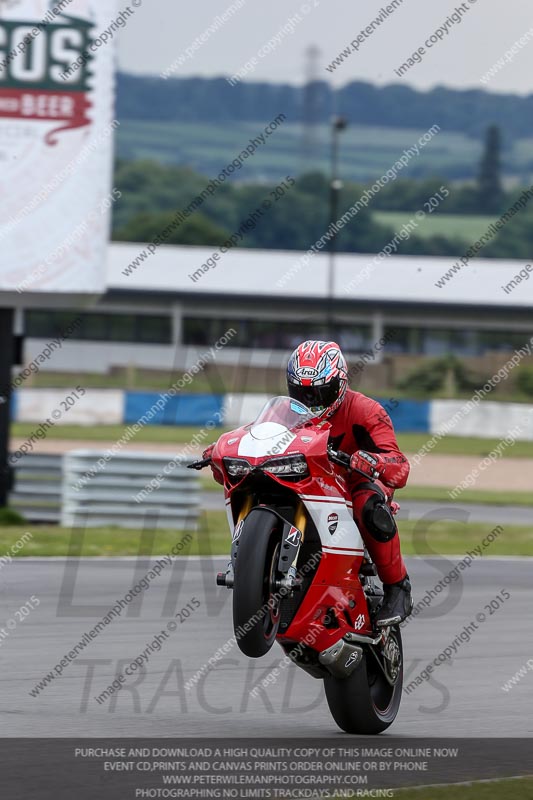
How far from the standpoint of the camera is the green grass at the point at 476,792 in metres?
5.12

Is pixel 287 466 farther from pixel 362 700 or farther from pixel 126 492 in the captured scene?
pixel 126 492

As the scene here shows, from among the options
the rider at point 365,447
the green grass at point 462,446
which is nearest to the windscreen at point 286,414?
the rider at point 365,447

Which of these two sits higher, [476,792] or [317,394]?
[317,394]

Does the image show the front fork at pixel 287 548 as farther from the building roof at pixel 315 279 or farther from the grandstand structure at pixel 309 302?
the building roof at pixel 315 279

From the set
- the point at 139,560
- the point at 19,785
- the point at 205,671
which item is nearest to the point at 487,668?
the point at 205,671

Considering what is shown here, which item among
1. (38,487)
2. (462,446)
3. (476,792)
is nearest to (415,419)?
(462,446)

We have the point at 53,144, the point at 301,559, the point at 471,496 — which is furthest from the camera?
the point at 471,496

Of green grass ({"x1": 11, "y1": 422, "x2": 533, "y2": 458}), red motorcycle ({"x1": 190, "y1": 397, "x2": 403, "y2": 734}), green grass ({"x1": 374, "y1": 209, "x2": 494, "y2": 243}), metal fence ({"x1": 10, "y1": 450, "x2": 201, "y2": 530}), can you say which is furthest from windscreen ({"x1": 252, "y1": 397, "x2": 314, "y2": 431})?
green grass ({"x1": 374, "y1": 209, "x2": 494, "y2": 243})

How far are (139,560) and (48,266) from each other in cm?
441

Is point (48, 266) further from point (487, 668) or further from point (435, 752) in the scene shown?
point (435, 752)

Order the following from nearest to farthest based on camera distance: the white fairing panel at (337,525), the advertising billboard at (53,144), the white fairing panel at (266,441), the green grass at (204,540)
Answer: the white fairing panel at (266,441), the white fairing panel at (337,525), the green grass at (204,540), the advertising billboard at (53,144)

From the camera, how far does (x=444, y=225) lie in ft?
424

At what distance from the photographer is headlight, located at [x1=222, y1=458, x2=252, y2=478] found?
237 inches

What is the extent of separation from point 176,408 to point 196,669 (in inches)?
1248
